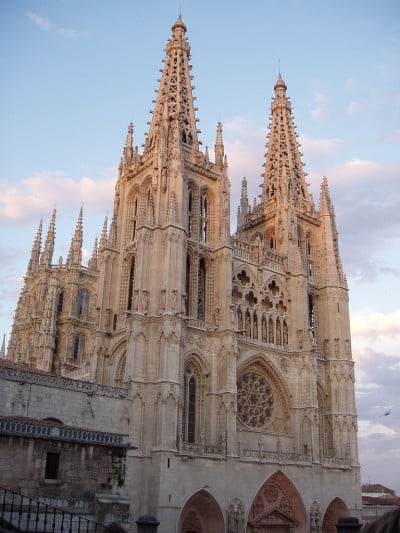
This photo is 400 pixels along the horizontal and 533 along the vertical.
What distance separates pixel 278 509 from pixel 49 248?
28.3 m

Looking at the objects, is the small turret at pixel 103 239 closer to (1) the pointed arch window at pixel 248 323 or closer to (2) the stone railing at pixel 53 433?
(1) the pointed arch window at pixel 248 323

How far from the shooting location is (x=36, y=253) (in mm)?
51375

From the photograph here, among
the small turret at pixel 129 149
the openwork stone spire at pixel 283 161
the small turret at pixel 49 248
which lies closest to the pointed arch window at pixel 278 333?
the openwork stone spire at pixel 283 161

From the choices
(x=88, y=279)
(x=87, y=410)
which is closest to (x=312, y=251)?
(x=88, y=279)

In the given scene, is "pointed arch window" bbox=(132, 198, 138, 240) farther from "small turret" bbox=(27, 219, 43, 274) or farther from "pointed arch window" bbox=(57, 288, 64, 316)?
"small turret" bbox=(27, 219, 43, 274)

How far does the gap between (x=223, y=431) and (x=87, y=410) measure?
26.0ft

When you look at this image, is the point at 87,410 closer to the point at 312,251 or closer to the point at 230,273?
the point at 230,273

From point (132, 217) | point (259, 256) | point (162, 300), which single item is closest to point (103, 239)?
point (132, 217)

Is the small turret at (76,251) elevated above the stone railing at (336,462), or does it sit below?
above

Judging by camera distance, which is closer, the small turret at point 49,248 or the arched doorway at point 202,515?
the arched doorway at point 202,515

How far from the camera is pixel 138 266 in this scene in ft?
106

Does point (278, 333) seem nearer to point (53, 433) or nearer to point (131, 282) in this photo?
point (131, 282)

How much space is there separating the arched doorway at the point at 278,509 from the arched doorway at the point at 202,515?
2.34 meters

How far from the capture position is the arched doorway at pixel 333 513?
3509 cm
